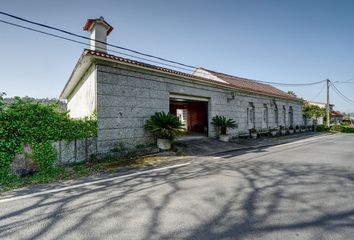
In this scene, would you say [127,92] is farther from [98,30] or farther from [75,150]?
[98,30]

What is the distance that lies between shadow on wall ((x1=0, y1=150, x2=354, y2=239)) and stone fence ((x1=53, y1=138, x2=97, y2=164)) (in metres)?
2.79

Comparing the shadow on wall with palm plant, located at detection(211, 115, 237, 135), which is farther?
palm plant, located at detection(211, 115, 237, 135)

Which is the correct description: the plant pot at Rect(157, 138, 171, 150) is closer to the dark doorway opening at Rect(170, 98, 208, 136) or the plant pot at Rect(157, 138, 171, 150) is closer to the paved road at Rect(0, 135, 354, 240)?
the paved road at Rect(0, 135, 354, 240)

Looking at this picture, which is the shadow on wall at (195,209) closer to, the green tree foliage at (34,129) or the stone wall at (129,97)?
the green tree foliage at (34,129)

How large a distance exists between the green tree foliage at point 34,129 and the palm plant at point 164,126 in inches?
119

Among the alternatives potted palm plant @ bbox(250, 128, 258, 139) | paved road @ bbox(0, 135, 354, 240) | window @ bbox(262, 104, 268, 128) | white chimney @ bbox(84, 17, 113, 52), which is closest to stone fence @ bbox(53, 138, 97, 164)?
paved road @ bbox(0, 135, 354, 240)

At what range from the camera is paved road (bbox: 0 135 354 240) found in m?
2.69

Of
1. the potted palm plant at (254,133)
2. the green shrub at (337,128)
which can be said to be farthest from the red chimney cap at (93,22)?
the green shrub at (337,128)

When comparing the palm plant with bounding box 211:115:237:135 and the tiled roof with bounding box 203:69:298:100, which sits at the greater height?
the tiled roof with bounding box 203:69:298:100

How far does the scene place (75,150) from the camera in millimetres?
7066

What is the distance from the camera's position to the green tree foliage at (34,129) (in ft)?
18.5

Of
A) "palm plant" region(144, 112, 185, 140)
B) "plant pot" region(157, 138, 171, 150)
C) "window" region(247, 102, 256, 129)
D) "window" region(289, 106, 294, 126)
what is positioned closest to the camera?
"palm plant" region(144, 112, 185, 140)

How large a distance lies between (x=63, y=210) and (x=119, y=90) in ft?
19.2

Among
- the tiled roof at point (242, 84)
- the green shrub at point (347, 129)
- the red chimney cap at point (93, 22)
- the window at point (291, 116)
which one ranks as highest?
the red chimney cap at point (93, 22)
